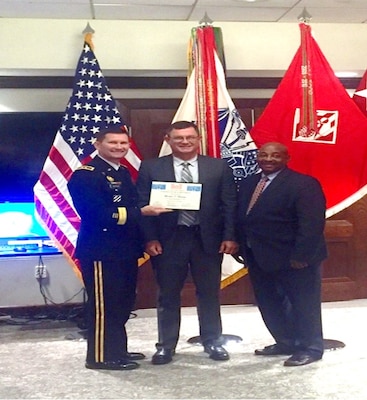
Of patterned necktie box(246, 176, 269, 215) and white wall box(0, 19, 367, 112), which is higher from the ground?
white wall box(0, 19, 367, 112)

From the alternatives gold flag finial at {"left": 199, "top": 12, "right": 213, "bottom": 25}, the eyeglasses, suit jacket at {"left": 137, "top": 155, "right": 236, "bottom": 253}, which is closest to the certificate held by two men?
suit jacket at {"left": 137, "top": 155, "right": 236, "bottom": 253}

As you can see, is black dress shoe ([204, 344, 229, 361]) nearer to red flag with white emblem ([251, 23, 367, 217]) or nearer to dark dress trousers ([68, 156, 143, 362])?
dark dress trousers ([68, 156, 143, 362])

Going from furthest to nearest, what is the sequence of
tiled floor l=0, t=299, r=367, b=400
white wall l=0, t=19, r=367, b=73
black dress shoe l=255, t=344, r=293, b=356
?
white wall l=0, t=19, r=367, b=73 < black dress shoe l=255, t=344, r=293, b=356 < tiled floor l=0, t=299, r=367, b=400

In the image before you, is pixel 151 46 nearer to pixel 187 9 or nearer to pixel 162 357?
pixel 187 9

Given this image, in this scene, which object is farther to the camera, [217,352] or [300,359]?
[217,352]

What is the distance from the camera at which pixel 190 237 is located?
3.07 m

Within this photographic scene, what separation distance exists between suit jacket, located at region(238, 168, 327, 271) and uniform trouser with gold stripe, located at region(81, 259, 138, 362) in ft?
2.26

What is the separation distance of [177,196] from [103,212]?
421 mm

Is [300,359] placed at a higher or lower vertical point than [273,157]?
lower

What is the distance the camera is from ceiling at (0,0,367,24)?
3715 mm

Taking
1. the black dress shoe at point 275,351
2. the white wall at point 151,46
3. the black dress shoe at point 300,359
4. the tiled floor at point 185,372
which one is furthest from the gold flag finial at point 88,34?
the black dress shoe at point 300,359

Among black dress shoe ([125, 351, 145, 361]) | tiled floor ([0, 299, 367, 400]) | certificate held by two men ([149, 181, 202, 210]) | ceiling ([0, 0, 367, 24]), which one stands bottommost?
tiled floor ([0, 299, 367, 400])

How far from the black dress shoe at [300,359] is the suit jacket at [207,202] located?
70cm

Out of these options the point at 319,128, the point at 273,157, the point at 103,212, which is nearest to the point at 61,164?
the point at 103,212
